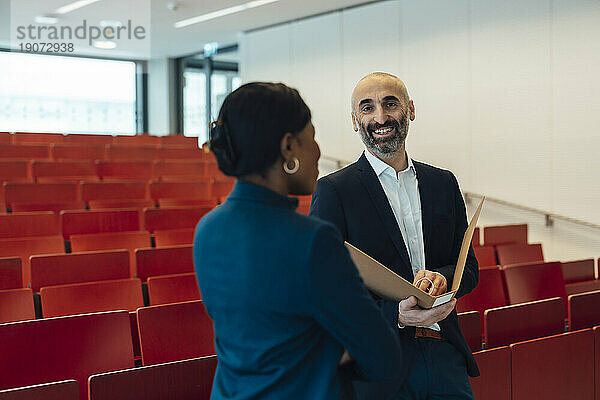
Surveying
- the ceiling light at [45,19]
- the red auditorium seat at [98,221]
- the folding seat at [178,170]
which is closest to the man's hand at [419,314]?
the red auditorium seat at [98,221]

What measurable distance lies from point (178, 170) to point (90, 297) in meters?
4.11

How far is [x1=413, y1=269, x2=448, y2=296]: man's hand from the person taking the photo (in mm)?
1510

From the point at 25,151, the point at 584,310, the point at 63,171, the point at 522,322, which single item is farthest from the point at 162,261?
the point at 25,151

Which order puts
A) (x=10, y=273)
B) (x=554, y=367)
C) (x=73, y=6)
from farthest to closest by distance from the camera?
(x=73, y=6) → (x=10, y=273) → (x=554, y=367)

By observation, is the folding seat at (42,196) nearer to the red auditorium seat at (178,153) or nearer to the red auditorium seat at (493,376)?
the red auditorium seat at (178,153)

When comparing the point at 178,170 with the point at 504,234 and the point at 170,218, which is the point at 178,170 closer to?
the point at 170,218

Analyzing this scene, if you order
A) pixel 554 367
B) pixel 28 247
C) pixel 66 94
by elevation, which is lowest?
pixel 554 367

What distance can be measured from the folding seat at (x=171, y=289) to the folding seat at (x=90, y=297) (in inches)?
2.5

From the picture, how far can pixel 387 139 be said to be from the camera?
5.52 ft

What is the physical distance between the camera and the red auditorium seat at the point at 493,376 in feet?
7.33

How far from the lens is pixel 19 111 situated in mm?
11086

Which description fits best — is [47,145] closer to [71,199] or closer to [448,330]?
[71,199]

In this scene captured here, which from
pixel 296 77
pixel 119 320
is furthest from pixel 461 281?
pixel 296 77

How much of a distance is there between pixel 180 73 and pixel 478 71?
6.59 m
